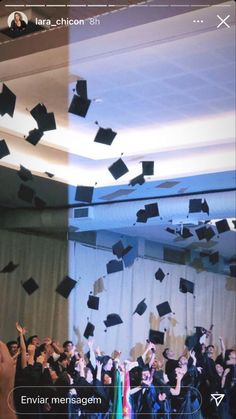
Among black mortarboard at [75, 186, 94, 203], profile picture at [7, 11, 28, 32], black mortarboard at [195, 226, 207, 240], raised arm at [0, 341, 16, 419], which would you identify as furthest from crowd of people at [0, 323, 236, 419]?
profile picture at [7, 11, 28, 32]

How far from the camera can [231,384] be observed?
1392 mm

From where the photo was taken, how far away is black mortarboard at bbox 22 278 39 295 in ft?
5.73

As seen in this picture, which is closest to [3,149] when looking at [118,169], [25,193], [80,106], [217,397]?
[25,193]

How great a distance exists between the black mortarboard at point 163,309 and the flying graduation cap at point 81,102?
0.56 metres

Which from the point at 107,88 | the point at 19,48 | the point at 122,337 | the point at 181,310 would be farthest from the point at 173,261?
the point at 19,48

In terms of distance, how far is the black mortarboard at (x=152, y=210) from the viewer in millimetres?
1469

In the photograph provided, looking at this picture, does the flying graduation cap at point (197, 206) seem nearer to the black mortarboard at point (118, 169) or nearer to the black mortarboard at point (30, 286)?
the black mortarboard at point (118, 169)

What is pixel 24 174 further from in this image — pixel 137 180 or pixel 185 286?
pixel 185 286

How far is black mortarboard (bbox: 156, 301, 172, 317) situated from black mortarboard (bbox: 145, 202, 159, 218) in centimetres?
22

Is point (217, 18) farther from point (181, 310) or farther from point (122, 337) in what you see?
point (122, 337)

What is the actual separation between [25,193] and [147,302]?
50cm

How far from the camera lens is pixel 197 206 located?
143 centimetres

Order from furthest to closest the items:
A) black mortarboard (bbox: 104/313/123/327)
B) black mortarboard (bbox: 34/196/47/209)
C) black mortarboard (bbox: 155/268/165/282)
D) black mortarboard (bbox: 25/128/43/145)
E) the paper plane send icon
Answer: black mortarboard (bbox: 25/128/43/145) → black mortarboard (bbox: 34/196/47/209) → black mortarboard (bbox: 104/313/123/327) → black mortarboard (bbox: 155/268/165/282) → the paper plane send icon

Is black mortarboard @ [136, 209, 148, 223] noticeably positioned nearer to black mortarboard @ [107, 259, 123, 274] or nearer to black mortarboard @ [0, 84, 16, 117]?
black mortarboard @ [107, 259, 123, 274]
